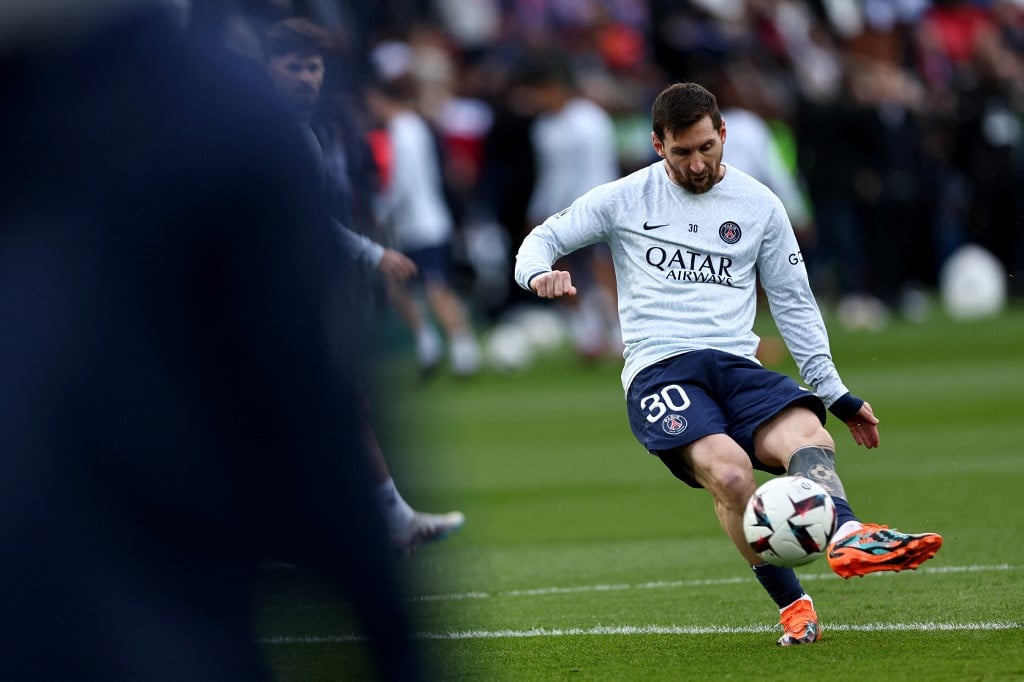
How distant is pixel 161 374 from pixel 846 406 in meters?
4.79

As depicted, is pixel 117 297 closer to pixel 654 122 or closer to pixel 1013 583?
pixel 654 122

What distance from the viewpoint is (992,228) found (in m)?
24.2

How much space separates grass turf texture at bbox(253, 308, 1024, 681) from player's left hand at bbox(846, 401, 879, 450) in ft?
2.15

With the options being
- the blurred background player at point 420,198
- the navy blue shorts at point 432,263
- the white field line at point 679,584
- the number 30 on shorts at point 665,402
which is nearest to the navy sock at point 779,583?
the number 30 on shorts at point 665,402

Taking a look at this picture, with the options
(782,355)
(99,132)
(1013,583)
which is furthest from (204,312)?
(782,355)

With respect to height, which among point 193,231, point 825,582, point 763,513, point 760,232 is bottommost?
point 825,582

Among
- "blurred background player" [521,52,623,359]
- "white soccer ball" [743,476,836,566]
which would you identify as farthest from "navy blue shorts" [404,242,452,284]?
"white soccer ball" [743,476,836,566]

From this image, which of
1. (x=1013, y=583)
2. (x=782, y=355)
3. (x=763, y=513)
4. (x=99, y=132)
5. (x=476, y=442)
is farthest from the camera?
(x=782, y=355)

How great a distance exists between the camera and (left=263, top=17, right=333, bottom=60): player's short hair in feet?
6.53

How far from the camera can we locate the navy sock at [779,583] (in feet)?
19.5

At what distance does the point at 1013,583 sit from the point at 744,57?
667 inches

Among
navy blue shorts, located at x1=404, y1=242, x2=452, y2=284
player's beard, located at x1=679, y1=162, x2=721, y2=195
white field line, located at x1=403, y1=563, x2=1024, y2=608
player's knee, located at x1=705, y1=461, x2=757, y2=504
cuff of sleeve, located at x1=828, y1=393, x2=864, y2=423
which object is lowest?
navy blue shorts, located at x1=404, y1=242, x2=452, y2=284

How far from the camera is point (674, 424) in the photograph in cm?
589

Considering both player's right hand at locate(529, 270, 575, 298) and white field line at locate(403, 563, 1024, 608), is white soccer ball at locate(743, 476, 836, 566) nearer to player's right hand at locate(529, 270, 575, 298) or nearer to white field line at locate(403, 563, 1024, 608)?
player's right hand at locate(529, 270, 575, 298)
